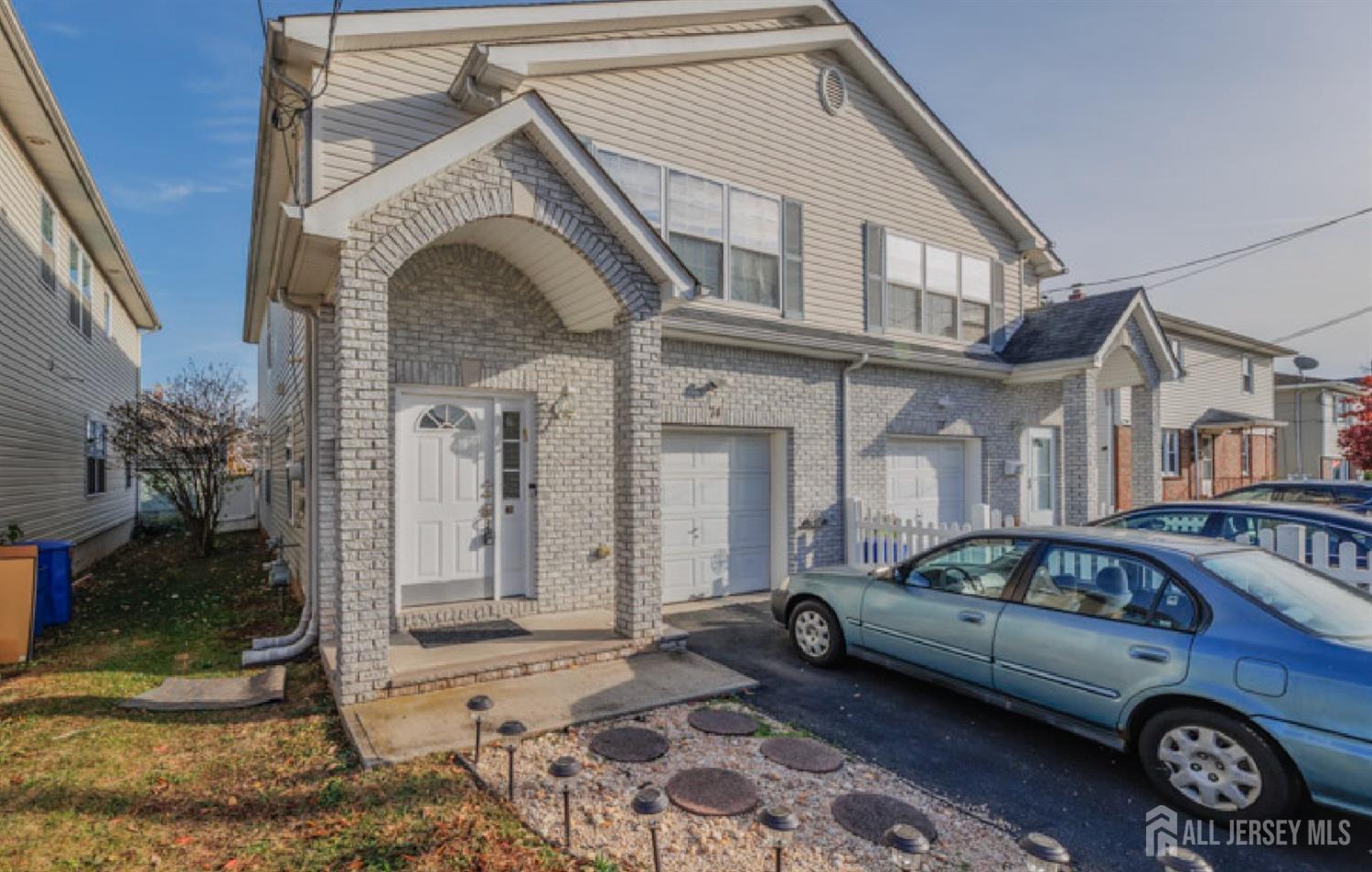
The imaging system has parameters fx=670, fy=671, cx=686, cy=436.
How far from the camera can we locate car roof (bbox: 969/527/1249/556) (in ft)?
13.9

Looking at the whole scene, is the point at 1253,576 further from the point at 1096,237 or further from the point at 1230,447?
the point at 1230,447

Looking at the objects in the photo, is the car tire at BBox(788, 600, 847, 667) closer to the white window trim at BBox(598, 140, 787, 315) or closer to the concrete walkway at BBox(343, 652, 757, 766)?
the concrete walkway at BBox(343, 652, 757, 766)

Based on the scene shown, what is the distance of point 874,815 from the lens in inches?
142

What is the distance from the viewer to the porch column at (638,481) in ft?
20.4

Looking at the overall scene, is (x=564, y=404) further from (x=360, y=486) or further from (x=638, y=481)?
(x=360, y=486)

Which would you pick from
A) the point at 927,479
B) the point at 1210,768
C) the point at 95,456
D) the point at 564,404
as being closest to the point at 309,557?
the point at 564,404

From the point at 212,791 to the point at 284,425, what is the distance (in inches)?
356

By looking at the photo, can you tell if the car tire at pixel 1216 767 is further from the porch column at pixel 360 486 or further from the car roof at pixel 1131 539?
the porch column at pixel 360 486

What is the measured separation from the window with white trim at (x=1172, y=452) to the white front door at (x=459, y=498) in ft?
61.7

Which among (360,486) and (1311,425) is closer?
(360,486)

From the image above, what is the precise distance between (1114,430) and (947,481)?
6731mm

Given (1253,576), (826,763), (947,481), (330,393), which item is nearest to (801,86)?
(947,481)

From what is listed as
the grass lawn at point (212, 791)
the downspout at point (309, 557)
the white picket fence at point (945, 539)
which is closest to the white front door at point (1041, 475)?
the white picket fence at point (945, 539)

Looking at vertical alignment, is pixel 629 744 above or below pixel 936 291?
below
